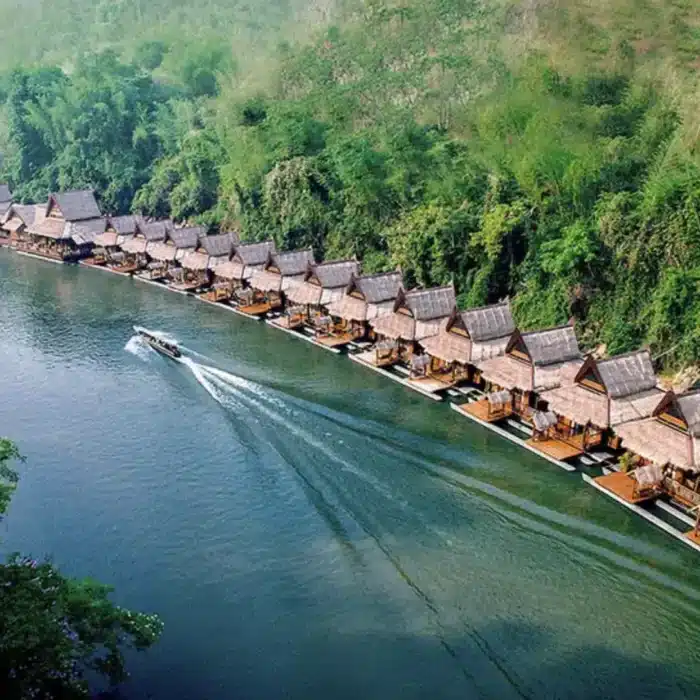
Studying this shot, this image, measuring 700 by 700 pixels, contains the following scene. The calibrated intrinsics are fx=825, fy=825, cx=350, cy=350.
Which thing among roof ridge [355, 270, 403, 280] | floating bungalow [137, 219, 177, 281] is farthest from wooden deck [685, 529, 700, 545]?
floating bungalow [137, 219, 177, 281]

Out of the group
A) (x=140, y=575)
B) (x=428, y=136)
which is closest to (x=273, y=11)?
(x=428, y=136)

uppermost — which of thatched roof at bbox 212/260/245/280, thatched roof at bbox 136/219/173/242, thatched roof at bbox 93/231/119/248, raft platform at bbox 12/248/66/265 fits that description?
thatched roof at bbox 136/219/173/242

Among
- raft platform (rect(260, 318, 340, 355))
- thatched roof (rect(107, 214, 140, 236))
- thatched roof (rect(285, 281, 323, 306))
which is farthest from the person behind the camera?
thatched roof (rect(107, 214, 140, 236))

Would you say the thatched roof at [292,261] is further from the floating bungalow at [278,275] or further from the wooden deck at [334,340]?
the wooden deck at [334,340]

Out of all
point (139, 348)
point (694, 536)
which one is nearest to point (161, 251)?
point (139, 348)

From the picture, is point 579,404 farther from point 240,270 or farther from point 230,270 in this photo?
point 230,270

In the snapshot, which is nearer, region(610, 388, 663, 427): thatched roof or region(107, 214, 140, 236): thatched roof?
region(610, 388, 663, 427): thatched roof

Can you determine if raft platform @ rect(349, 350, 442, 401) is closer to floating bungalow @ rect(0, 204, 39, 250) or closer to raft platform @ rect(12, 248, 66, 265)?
raft platform @ rect(12, 248, 66, 265)

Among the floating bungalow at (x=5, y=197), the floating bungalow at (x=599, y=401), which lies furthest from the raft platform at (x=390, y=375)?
the floating bungalow at (x=5, y=197)
